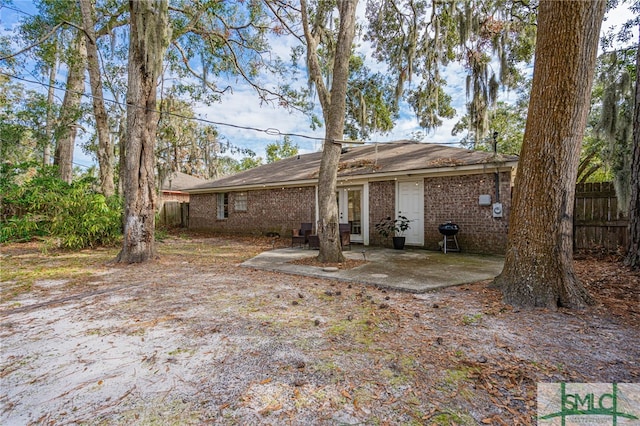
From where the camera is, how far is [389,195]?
1022 cm

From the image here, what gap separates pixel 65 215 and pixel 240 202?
673cm

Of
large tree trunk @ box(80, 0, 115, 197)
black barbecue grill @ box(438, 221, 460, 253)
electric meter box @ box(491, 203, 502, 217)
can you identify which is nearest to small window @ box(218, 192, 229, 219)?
large tree trunk @ box(80, 0, 115, 197)

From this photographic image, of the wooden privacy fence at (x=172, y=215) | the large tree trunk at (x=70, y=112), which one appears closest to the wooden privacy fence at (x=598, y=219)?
the large tree trunk at (x=70, y=112)

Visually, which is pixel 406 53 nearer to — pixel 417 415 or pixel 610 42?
pixel 610 42

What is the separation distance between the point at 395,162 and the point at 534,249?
23.1 feet

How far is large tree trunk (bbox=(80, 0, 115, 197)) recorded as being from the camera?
9.74 m

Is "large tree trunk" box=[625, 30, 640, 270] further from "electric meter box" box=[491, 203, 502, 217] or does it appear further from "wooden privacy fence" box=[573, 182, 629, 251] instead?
"electric meter box" box=[491, 203, 502, 217]

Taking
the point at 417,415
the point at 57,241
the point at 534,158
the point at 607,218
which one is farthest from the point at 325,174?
the point at 57,241

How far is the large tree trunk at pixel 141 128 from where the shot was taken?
675cm

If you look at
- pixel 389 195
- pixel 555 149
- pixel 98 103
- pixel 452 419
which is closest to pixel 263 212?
pixel 389 195

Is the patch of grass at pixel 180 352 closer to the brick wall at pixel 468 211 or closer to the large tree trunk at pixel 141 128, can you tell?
the large tree trunk at pixel 141 128

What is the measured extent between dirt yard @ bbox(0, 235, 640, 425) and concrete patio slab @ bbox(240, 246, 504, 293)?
1.60 ft

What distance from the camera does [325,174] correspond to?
6961 millimetres

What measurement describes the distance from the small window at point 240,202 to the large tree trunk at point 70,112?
255 inches
